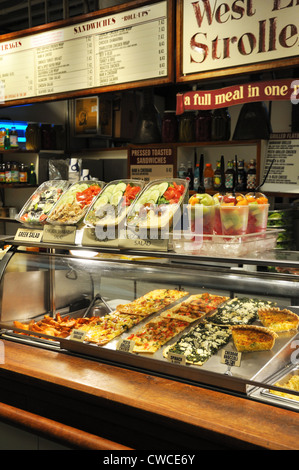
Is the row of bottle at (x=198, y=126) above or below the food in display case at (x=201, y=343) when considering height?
above

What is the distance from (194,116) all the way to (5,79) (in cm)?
194

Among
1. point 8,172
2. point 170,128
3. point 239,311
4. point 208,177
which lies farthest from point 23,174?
point 239,311

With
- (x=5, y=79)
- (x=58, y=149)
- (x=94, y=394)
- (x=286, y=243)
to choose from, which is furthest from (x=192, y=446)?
(x=58, y=149)

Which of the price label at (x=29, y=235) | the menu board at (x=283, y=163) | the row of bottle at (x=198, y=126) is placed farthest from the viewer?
the row of bottle at (x=198, y=126)

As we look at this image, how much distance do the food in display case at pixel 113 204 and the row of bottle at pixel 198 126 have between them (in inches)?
91.8

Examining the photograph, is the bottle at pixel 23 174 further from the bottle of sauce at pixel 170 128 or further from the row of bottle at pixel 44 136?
the bottle of sauce at pixel 170 128

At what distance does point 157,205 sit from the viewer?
85.4 inches

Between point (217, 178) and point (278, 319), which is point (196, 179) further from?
point (278, 319)

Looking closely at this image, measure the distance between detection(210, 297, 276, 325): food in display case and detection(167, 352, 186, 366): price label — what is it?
441 millimetres

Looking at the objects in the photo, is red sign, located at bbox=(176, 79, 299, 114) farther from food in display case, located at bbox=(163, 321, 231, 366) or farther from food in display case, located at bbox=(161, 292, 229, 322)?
food in display case, located at bbox=(163, 321, 231, 366)

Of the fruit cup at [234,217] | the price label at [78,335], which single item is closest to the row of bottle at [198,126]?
the fruit cup at [234,217]

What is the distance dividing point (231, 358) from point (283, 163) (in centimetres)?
293

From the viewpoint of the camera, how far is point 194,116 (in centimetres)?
482

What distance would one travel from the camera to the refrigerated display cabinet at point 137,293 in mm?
1830
